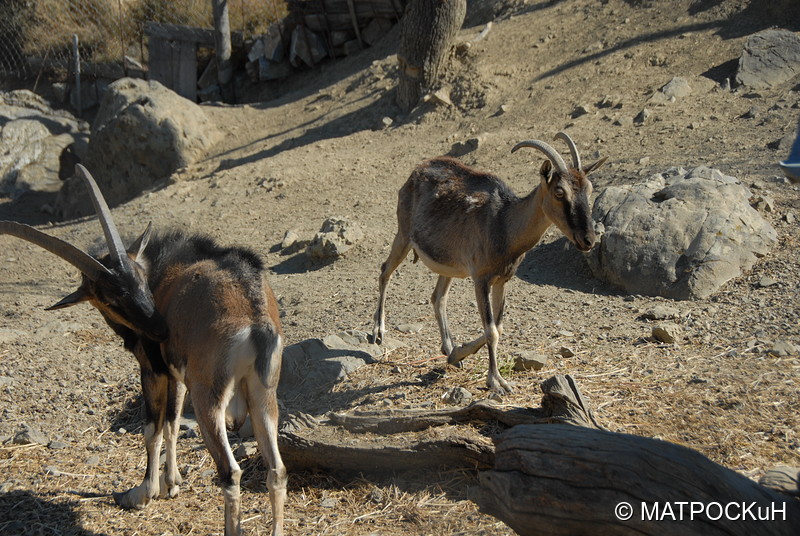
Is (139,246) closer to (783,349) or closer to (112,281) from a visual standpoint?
(112,281)

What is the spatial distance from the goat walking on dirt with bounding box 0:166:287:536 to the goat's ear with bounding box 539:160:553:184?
2.45m

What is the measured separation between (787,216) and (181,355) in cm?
680

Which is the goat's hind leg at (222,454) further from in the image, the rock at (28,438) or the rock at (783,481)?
the rock at (783,481)

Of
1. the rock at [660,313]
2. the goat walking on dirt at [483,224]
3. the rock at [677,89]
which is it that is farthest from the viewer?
the rock at [677,89]

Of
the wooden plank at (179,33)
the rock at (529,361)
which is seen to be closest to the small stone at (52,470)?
the rock at (529,361)

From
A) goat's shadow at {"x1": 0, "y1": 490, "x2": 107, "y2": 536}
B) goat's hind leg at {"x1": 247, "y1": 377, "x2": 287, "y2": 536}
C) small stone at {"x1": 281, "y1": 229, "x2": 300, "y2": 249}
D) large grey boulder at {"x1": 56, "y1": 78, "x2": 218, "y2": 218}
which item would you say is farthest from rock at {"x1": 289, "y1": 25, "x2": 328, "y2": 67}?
goat's hind leg at {"x1": 247, "y1": 377, "x2": 287, "y2": 536}

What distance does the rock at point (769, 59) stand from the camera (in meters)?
10.7

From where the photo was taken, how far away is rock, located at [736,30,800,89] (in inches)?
421

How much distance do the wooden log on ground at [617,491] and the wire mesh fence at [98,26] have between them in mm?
16927

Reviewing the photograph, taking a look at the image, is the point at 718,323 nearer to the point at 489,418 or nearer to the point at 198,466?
the point at 489,418

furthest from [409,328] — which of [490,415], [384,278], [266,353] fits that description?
[266,353]

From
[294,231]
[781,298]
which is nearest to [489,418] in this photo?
[781,298]

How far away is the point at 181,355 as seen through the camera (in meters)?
4.63

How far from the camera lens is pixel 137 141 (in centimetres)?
1417
